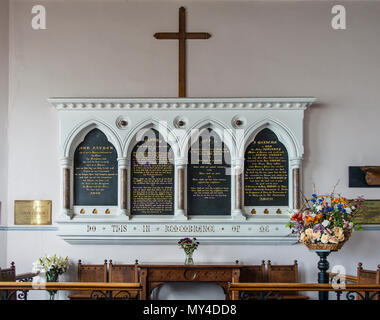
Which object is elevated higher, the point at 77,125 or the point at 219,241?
the point at 77,125

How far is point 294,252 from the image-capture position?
19.3 ft

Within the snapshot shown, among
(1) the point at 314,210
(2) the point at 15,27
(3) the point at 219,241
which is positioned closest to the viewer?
(1) the point at 314,210

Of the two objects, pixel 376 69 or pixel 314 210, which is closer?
pixel 314 210

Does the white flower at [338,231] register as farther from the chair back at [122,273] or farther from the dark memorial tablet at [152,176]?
the chair back at [122,273]

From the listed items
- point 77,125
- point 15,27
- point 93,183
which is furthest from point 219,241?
point 15,27

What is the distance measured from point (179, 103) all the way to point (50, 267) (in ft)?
8.54

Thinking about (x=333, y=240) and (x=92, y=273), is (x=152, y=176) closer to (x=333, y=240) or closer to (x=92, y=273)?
(x=92, y=273)

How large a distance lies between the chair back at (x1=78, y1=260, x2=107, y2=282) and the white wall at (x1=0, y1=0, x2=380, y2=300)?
0.25m

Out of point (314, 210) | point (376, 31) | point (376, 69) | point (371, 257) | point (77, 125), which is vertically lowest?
point (371, 257)

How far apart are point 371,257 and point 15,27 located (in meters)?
5.65

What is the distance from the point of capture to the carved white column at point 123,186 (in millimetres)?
5828

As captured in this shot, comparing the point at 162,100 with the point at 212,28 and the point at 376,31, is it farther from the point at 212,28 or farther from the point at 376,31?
the point at 376,31

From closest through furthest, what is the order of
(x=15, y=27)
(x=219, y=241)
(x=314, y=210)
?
(x=314, y=210) < (x=219, y=241) < (x=15, y=27)

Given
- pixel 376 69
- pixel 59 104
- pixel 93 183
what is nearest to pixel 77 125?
pixel 59 104
